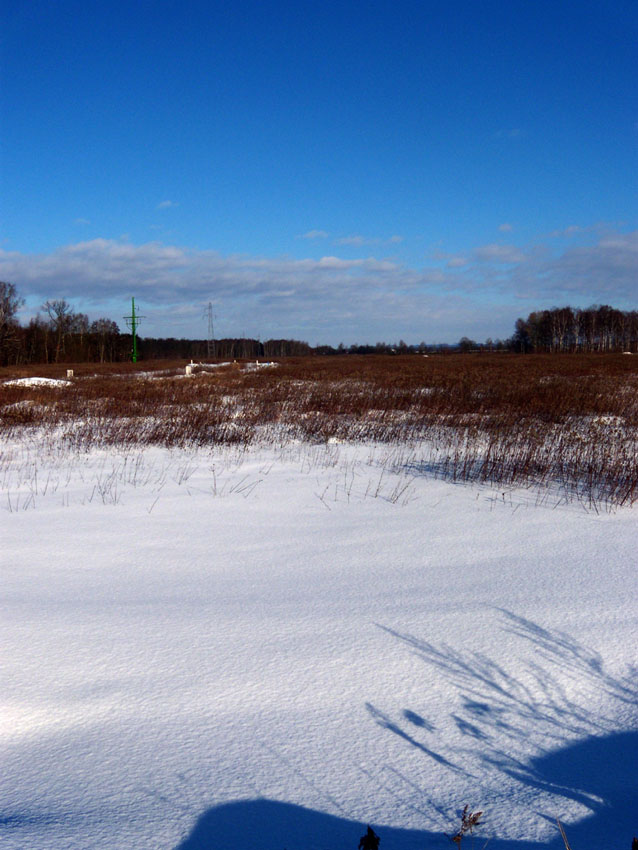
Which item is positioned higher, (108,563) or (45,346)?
(45,346)

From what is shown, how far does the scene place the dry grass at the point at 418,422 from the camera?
7.68 meters

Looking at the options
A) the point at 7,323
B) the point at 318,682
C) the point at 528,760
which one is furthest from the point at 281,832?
the point at 7,323

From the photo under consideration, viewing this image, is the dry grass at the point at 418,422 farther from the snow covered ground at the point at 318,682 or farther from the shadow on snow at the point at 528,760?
the shadow on snow at the point at 528,760

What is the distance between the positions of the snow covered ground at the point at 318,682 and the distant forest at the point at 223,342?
190ft

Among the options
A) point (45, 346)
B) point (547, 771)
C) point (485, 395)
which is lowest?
point (547, 771)

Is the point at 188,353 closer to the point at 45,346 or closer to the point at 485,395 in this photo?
the point at 45,346

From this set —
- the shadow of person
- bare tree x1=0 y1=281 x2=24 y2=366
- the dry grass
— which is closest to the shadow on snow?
the shadow of person

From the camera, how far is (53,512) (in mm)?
6207

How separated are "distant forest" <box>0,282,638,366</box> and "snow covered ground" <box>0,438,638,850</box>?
58.0 m

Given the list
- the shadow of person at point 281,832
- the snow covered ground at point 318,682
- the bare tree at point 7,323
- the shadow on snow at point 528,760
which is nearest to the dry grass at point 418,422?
the snow covered ground at point 318,682

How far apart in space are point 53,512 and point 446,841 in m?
5.39

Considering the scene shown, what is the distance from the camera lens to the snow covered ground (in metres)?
2.05

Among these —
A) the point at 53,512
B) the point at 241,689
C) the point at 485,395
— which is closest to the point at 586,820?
the point at 241,689

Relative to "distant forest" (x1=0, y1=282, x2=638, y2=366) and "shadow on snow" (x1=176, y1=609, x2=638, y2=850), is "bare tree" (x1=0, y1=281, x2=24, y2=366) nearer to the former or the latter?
"distant forest" (x1=0, y1=282, x2=638, y2=366)
